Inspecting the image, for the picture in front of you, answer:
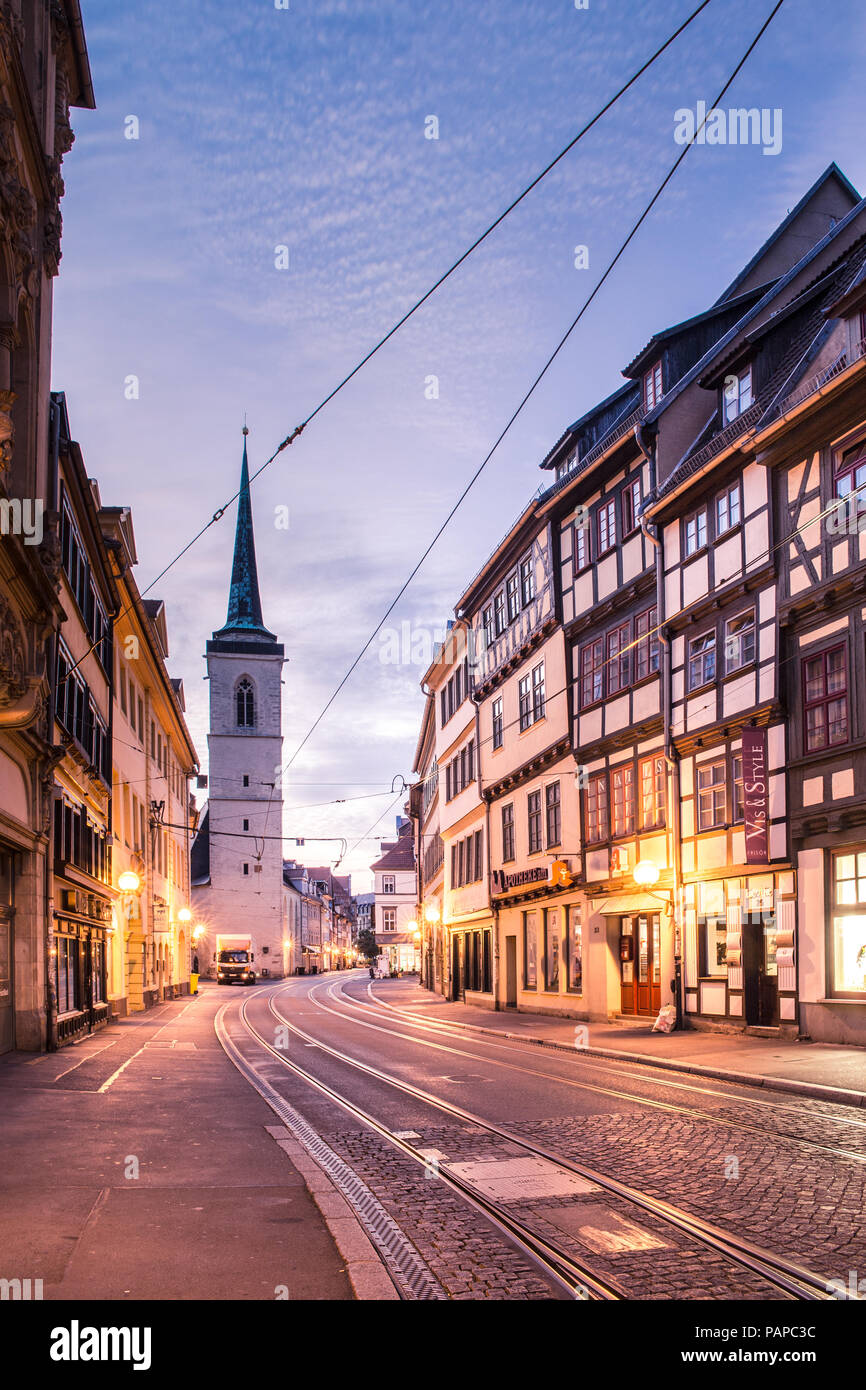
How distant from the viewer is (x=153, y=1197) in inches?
352

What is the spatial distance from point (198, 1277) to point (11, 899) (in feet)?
46.8

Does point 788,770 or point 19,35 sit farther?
point 788,770

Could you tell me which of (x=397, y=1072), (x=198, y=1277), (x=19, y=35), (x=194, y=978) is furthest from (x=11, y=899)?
(x=194, y=978)

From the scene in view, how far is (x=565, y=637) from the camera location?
105 ft

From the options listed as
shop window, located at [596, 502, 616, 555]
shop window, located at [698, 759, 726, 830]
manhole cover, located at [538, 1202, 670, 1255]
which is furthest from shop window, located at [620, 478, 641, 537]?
manhole cover, located at [538, 1202, 670, 1255]

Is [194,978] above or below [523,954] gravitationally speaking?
below


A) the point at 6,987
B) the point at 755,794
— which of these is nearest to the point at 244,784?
the point at 6,987

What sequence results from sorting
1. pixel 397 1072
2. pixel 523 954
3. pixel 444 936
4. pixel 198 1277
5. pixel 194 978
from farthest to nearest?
pixel 194 978
pixel 444 936
pixel 523 954
pixel 397 1072
pixel 198 1277

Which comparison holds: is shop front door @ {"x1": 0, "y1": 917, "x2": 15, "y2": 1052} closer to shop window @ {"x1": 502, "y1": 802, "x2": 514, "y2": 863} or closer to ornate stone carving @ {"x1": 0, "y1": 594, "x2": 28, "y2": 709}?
ornate stone carving @ {"x1": 0, "y1": 594, "x2": 28, "y2": 709}

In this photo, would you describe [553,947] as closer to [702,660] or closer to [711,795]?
[711,795]

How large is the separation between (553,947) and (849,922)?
15.1 meters

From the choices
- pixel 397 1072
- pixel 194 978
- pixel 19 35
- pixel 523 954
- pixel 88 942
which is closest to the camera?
pixel 19 35

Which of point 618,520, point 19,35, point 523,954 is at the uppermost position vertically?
point 19,35
